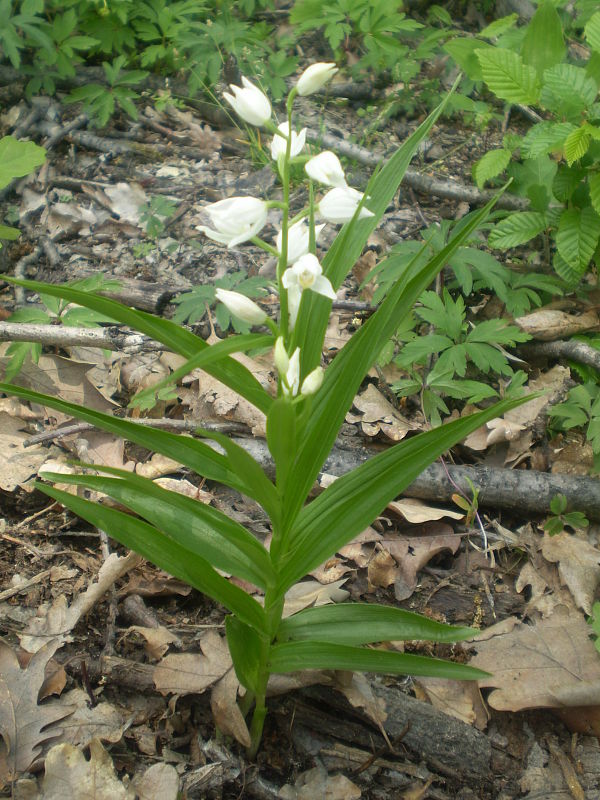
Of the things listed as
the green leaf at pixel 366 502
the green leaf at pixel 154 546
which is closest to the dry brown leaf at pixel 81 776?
the green leaf at pixel 154 546

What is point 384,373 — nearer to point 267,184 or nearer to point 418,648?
point 418,648

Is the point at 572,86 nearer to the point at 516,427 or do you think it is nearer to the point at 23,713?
the point at 516,427

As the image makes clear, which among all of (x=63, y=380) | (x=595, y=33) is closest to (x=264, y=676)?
(x=63, y=380)

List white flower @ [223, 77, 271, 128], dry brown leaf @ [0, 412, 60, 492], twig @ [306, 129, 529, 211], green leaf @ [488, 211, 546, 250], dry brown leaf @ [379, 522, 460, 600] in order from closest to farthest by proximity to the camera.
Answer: white flower @ [223, 77, 271, 128] → dry brown leaf @ [379, 522, 460, 600] → dry brown leaf @ [0, 412, 60, 492] → green leaf @ [488, 211, 546, 250] → twig @ [306, 129, 529, 211]

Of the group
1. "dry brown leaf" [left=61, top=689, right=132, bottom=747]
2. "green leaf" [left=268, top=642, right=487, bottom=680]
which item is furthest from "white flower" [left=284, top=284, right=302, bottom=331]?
"dry brown leaf" [left=61, top=689, right=132, bottom=747]

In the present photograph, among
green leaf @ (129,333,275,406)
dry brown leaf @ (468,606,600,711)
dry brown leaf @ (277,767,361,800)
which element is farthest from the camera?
dry brown leaf @ (468,606,600,711)

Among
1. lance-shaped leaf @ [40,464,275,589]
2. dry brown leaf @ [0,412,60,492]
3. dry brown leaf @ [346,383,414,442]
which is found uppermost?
lance-shaped leaf @ [40,464,275,589]

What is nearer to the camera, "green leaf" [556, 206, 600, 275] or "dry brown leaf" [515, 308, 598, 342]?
"green leaf" [556, 206, 600, 275]

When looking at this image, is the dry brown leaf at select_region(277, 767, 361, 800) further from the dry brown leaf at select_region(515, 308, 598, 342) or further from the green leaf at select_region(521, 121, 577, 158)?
the green leaf at select_region(521, 121, 577, 158)

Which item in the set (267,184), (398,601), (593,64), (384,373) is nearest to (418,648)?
(398,601)
